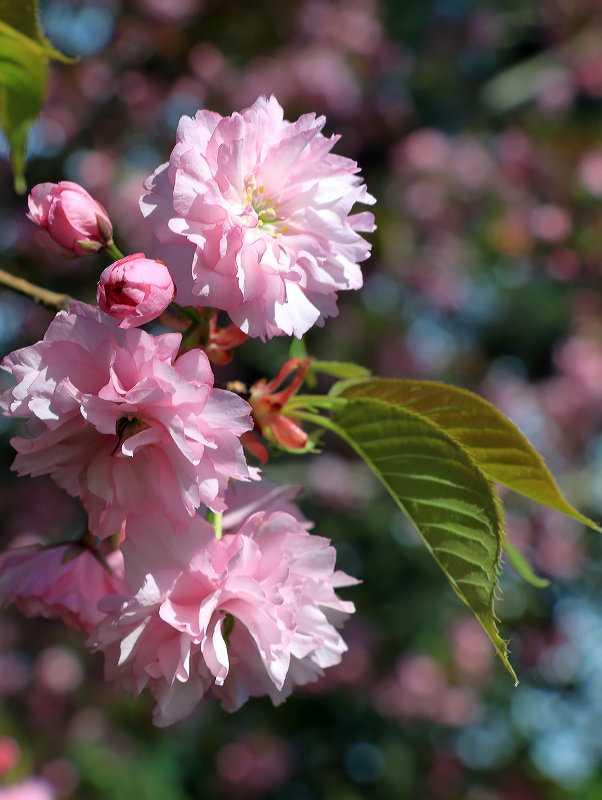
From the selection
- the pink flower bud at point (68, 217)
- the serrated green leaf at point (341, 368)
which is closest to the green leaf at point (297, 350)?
the serrated green leaf at point (341, 368)

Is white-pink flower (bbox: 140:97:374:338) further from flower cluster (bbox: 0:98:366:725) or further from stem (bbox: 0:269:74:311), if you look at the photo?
stem (bbox: 0:269:74:311)

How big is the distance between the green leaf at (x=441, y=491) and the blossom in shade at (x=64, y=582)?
261 millimetres

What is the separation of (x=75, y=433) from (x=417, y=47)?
179 inches

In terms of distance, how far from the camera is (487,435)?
0.63m

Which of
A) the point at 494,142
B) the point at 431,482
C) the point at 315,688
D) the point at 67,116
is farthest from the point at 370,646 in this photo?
the point at 431,482

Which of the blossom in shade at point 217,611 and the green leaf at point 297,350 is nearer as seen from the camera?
the blossom in shade at point 217,611

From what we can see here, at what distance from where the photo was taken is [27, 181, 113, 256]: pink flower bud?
1.97 ft

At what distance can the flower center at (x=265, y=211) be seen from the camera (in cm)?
61

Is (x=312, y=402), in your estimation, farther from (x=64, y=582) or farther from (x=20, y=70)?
(x=20, y=70)

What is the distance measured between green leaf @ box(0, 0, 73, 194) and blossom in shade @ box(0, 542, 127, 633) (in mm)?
348

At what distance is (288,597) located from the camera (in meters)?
0.59

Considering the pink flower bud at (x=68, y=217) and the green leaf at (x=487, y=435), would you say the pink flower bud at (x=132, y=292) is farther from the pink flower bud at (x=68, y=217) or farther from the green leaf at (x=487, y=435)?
the green leaf at (x=487, y=435)

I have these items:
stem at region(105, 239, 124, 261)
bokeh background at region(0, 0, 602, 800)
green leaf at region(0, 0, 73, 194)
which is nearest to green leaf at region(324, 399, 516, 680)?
stem at region(105, 239, 124, 261)

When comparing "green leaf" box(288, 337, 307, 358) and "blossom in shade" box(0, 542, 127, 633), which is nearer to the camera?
"blossom in shade" box(0, 542, 127, 633)
